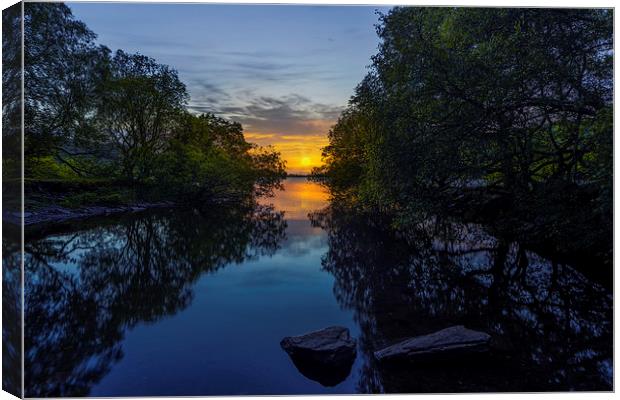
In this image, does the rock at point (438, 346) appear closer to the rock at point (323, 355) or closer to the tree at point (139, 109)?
the rock at point (323, 355)

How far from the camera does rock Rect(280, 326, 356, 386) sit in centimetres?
884

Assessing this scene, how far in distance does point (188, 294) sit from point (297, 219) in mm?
21394

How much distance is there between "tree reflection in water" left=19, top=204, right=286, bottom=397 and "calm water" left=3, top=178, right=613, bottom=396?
71 mm

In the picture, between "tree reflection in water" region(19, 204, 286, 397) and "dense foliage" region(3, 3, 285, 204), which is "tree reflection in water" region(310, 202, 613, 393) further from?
"dense foliage" region(3, 3, 285, 204)

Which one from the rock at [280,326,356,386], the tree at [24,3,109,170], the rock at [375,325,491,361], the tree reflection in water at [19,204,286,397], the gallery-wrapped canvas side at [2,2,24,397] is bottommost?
the tree reflection in water at [19,204,286,397]

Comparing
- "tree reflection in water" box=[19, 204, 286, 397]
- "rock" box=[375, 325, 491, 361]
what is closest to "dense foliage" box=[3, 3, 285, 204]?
"tree reflection in water" box=[19, 204, 286, 397]

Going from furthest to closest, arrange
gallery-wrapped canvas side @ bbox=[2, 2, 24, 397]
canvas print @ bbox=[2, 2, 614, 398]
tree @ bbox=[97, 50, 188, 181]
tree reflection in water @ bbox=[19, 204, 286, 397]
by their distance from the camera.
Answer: tree @ bbox=[97, 50, 188, 181], tree reflection in water @ bbox=[19, 204, 286, 397], canvas print @ bbox=[2, 2, 614, 398], gallery-wrapped canvas side @ bbox=[2, 2, 24, 397]

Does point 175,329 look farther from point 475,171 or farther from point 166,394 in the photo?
point 475,171

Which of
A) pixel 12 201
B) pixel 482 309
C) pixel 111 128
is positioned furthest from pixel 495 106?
pixel 111 128

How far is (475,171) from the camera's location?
13.6 meters

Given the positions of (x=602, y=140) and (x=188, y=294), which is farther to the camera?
(x=188, y=294)

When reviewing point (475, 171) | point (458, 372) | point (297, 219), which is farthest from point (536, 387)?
point (297, 219)

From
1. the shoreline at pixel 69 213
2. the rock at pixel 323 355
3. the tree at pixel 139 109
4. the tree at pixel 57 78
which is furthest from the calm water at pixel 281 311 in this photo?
the tree at pixel 139 109

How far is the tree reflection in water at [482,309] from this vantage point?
854 centimetres
